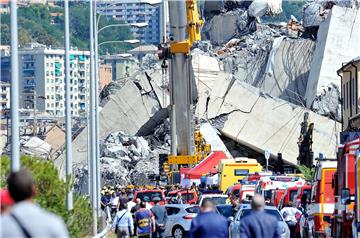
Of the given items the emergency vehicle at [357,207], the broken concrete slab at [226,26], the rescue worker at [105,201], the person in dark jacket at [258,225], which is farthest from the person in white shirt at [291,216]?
the broken concrete slab at [226,26]

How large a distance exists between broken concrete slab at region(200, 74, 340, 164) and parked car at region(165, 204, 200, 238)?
4333 centimetres

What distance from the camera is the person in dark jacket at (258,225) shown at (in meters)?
15.4

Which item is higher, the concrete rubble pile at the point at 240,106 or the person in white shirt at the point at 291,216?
the concrete rubble pile at the point at 240,106

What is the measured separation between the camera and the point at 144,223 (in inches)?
1315

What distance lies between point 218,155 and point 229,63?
122 ft

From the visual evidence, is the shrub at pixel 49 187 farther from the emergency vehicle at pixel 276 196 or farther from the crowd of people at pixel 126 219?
the emergency vehicle at pixel 276 196

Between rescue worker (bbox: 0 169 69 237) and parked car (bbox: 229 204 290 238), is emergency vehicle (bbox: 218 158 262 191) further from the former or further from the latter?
rescue worker (bbox: 0 169 69 237)

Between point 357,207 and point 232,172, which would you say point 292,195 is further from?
point 232,172

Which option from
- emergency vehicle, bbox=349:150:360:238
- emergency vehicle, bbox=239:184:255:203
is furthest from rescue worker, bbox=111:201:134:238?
emergency vehicle, bbox=349:150:360:238

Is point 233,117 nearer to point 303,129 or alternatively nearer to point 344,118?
point 303,129

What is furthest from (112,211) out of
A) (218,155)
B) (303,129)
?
(303,129)

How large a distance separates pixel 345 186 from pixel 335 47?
65.0m

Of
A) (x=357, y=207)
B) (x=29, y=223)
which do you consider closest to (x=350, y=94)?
(x=357, y=207)

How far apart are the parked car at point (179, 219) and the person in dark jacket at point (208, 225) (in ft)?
71.3
